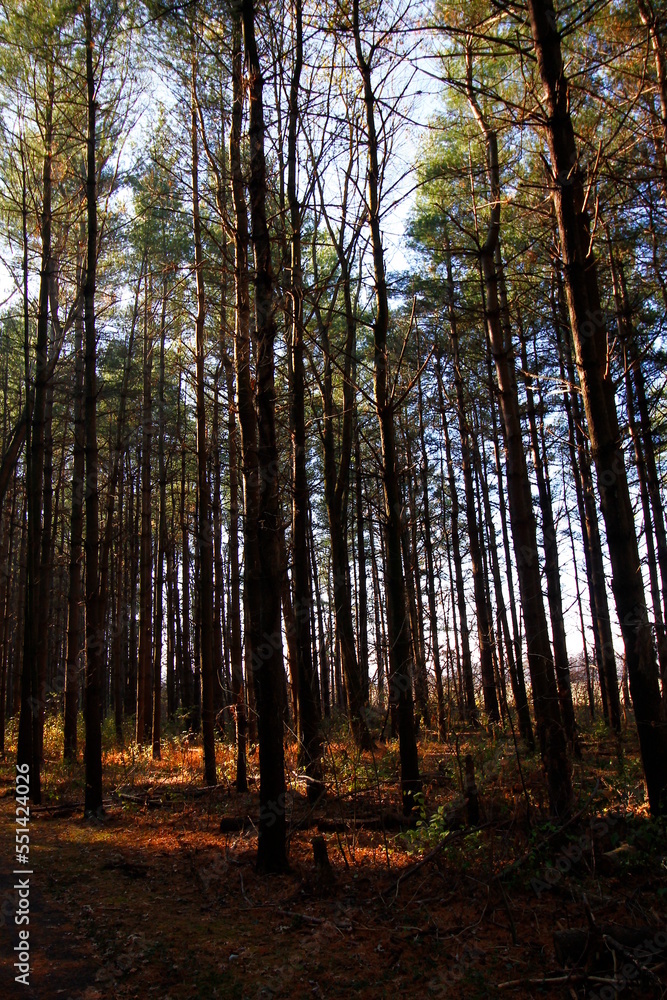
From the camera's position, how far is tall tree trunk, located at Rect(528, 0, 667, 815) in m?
4.64

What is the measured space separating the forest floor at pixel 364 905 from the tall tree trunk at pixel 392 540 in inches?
26.3

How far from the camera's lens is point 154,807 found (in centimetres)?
909

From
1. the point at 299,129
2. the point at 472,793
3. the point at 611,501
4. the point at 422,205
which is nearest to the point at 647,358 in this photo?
the point at 422,205

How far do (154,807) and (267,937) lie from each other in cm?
539

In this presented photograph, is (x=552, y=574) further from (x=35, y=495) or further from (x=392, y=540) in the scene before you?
(x=35, y=495)

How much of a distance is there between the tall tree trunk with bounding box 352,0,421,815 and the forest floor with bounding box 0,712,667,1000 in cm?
67

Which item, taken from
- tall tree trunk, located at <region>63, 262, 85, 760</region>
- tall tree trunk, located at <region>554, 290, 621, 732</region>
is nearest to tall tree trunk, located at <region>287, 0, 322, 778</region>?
tall tree trunk, located at <region>63, 262, 85, 760</region>

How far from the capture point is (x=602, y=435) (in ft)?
15.3

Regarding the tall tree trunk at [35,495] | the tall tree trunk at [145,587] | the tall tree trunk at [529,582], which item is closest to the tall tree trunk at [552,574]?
the tall tree trunk at [529,582]

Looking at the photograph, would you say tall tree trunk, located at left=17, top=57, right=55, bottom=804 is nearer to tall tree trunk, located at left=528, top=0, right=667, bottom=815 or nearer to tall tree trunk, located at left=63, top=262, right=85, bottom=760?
tall tree trunk, located at left=63, top=262, right=85, bottom=760

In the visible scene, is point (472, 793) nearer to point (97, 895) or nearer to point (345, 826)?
point (345, 826)

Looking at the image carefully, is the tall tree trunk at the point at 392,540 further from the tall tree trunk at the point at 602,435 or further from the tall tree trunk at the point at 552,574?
the tall tree trunk at the point at 552,574

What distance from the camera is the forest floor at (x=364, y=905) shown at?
3.64 metres
